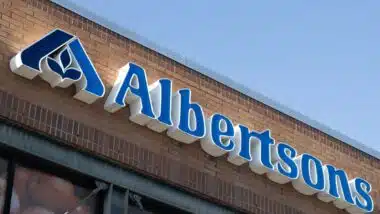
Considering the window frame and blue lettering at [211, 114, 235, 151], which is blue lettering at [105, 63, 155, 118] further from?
blue lettering at [211, 114, 235, 151]

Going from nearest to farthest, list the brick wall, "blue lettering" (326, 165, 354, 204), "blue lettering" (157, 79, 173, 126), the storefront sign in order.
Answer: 1. the brick wall
2. the storefront sign
3. "blue lettering" (157, 79, 173, 126)
4. "blue lettering" (326, 165, 354, 204)

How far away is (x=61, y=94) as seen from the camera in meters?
14.5

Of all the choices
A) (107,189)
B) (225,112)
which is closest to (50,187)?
(107,189)

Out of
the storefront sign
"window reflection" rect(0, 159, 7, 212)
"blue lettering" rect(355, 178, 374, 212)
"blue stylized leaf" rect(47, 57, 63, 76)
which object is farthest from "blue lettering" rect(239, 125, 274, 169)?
"window reflection" rect(0, 159, 7, 212)

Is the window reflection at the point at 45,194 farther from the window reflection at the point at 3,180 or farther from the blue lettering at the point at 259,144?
the blue lettering at the point at 259,144

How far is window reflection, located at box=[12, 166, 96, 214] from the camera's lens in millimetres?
13633

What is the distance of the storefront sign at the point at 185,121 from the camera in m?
14.3

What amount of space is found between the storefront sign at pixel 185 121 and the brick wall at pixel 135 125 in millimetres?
195

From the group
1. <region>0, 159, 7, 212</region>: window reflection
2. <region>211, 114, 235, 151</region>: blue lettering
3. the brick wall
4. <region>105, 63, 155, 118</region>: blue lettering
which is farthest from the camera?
<region>211, 114, 235, 151</region>: blue lettering

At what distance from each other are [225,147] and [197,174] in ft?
2.34

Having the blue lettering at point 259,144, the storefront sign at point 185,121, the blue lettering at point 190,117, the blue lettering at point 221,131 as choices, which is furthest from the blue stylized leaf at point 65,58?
the blue lettering at point 259,144

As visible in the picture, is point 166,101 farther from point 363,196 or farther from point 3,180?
point 363,196

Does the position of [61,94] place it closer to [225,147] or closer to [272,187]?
[225,147]

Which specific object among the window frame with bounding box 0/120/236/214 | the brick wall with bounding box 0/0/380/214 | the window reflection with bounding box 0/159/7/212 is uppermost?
the brick wall with bounding box 0/0/380/214
